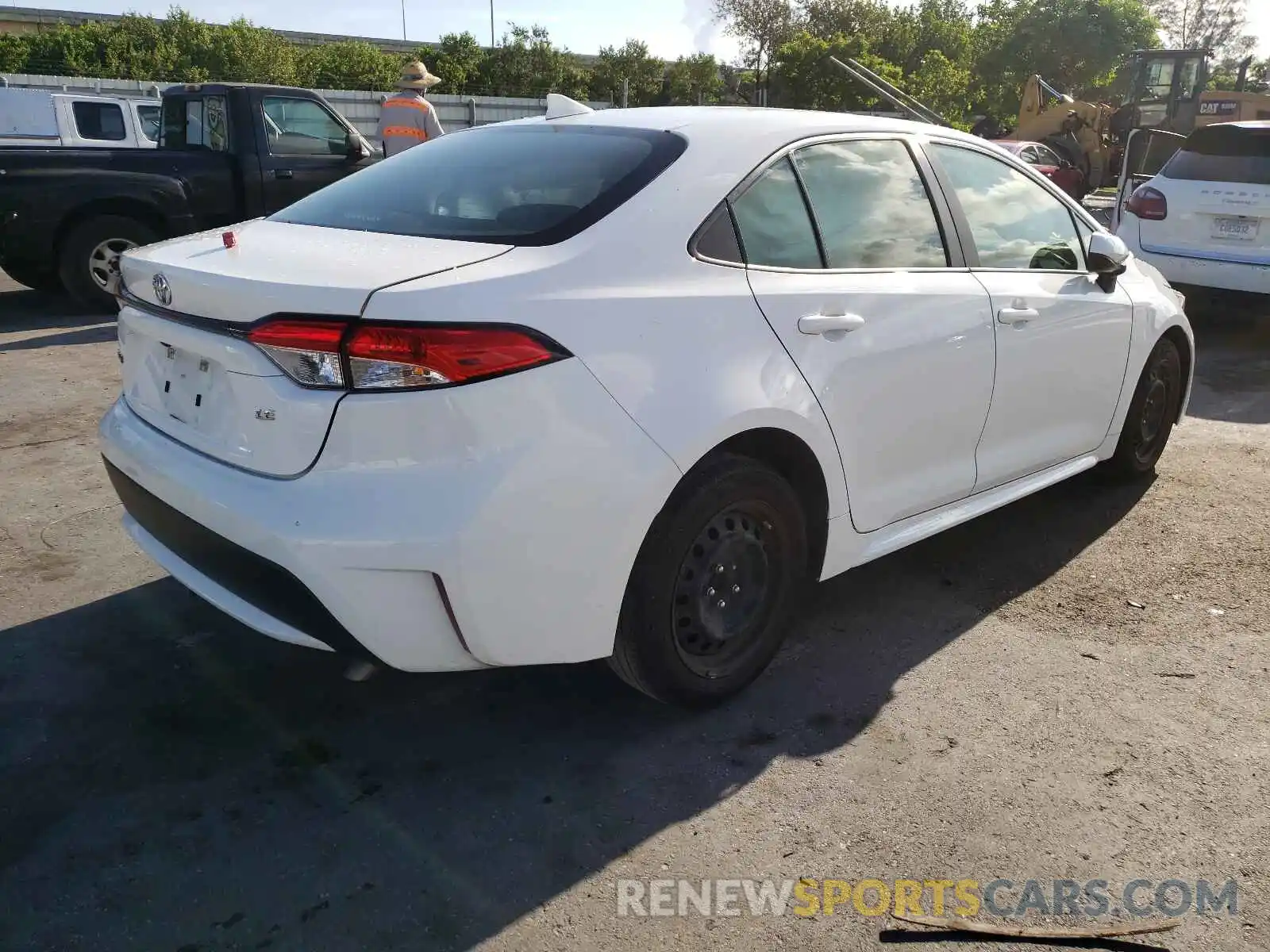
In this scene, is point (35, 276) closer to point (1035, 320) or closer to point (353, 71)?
point (1035, 320)

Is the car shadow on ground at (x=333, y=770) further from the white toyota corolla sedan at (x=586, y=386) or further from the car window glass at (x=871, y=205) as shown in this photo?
the car window glass at (x=871, y=205)

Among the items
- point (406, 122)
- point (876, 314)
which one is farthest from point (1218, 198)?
point (406, 122)

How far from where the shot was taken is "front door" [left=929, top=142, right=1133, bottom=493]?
3691 millimetres

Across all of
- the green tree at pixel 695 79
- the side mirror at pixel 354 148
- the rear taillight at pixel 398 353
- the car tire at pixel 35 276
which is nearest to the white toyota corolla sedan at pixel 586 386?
the rear taillight at pixel 398 353

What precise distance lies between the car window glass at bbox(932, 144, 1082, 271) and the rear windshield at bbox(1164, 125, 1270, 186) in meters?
4.67

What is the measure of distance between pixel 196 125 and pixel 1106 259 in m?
8.18

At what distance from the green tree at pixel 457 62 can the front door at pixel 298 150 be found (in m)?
30.0

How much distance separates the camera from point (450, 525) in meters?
2.30

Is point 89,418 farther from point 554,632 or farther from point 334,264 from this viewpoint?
point 554,632

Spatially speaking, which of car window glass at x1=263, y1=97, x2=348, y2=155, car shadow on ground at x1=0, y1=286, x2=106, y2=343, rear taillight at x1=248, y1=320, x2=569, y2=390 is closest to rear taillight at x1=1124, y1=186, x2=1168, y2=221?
car window glass at x1=263, y1=97, x2=348, y2=155

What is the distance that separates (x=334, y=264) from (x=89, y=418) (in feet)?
12.5

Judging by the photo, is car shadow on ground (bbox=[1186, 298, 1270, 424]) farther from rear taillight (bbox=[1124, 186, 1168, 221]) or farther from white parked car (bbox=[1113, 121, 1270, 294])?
rear taillight (bbox=[1124, 186, 1168, 221])

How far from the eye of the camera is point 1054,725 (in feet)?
10.0

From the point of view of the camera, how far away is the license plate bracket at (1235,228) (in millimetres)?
7758
